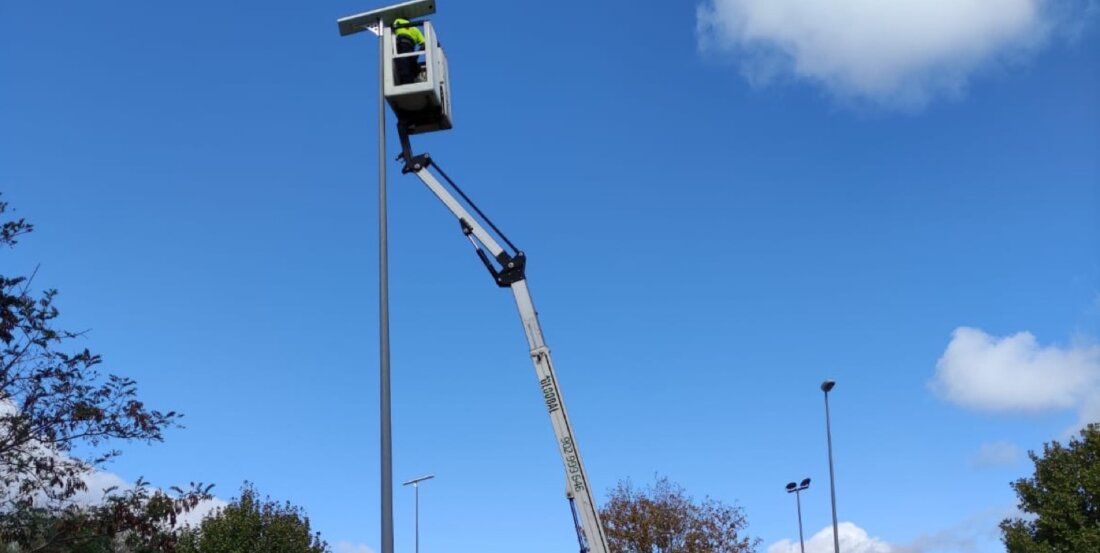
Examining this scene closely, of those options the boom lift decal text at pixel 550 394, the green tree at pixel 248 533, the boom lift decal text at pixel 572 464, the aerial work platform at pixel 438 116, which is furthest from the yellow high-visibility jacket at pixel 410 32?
the green tree at pixel 248 533

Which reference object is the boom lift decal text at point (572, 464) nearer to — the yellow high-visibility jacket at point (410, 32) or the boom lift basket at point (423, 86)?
the boom lift basket at point (423, 86)

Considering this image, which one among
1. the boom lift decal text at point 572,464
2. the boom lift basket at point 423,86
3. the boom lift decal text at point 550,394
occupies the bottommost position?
the boom lift decal text at point 572,464

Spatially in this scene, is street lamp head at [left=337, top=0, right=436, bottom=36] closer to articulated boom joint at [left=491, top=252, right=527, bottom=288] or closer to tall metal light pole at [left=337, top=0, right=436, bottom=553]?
tall metal light pole at [left=337, top=0, right=436, bottom=553]

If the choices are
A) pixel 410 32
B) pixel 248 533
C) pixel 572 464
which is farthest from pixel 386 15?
pixel 248 533

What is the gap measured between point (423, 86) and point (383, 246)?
284 centimetres

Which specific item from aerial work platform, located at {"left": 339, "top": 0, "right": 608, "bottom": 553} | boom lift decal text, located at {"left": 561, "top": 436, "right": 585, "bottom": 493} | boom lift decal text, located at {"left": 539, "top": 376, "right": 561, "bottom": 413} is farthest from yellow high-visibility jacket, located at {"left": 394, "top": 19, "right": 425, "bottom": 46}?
boom lift decal text, located at {"left": 561, "top": 436, "right": 585, "bottom": 493}

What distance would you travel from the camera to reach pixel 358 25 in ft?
49.8

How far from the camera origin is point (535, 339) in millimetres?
15797

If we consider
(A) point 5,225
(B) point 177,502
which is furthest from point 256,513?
(A) point 5,225

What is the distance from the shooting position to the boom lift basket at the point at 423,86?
1501 cm

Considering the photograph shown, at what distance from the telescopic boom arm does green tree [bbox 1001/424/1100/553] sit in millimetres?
24639

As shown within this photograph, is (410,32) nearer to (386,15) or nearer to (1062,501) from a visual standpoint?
(386,15)

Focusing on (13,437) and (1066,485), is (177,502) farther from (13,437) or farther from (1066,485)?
(1066,485)

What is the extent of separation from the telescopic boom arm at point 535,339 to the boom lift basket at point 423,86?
62 centimetres
